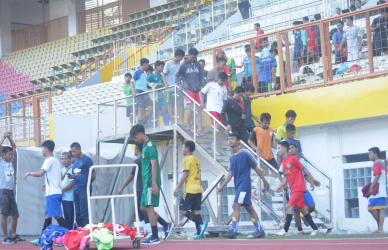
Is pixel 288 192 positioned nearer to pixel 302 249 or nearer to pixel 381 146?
pixel 381 146

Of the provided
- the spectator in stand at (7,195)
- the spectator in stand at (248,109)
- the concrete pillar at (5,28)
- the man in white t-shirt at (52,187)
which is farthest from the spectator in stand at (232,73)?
the concrete pillar at (5,28)

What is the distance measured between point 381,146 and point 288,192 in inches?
90.8

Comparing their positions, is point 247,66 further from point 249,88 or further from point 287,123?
point 287,123

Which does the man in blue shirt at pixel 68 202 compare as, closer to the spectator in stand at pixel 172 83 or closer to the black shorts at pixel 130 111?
the spectator in stand at pixel 172 83

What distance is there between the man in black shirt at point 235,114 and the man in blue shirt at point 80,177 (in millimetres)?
2731

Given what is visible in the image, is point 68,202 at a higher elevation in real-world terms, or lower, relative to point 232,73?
lower

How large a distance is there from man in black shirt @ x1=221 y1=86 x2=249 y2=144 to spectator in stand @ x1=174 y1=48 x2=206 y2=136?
940 mm

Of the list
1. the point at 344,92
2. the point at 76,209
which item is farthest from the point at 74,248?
the point at 344,92

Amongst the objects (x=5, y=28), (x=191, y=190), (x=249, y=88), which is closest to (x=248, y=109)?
(x=249, y=88)

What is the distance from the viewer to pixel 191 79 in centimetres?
1400

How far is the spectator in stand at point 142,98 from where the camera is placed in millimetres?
14539

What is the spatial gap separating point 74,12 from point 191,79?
87.8ft

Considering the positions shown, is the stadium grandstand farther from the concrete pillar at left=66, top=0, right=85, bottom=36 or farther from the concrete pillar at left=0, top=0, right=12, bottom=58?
the concrete pillar at left=0, top=0, right=12, bottom=58

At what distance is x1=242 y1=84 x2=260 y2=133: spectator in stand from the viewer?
13688mm
